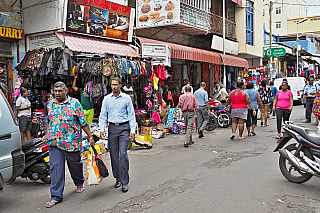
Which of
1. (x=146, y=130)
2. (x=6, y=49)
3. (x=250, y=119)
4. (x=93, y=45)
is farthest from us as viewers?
(x=93, y=45)

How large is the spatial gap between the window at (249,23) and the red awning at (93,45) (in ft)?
47.5

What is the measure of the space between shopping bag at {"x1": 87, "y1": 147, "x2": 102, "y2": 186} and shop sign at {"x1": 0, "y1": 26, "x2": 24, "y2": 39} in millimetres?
7103

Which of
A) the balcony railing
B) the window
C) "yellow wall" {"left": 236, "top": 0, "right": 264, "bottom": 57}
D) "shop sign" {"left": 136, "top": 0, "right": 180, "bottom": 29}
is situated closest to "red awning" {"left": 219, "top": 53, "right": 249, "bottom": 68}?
the balcony railing

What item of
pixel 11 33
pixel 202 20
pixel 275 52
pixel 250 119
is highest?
pixel 202 20

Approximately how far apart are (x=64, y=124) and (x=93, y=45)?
24.1ft

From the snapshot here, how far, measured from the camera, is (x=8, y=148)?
4660mm

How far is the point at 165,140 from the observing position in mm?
10969

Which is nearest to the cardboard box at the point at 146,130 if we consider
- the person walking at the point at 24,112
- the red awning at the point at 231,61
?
the person walking at the point at 24,112

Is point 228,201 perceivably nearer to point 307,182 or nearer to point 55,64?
point 307,182

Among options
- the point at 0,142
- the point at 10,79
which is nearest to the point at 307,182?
the point at 0,142

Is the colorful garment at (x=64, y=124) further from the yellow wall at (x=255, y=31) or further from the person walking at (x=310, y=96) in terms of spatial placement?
the yellow wall at (x=255, y=31)

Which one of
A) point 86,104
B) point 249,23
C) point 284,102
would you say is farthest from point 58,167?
point 249,23

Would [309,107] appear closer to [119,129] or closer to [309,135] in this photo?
[309,135]

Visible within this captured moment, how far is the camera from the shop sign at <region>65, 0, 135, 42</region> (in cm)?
1155
